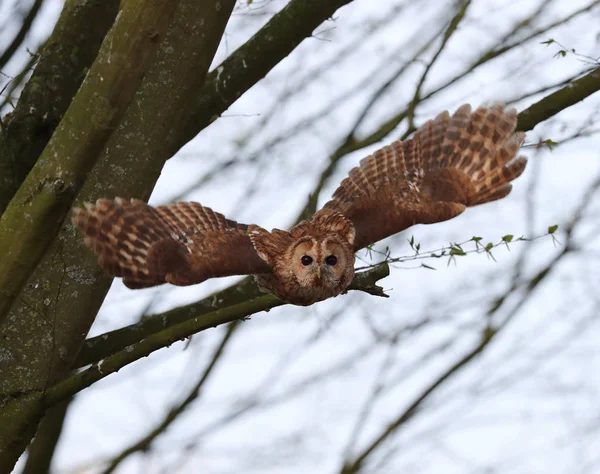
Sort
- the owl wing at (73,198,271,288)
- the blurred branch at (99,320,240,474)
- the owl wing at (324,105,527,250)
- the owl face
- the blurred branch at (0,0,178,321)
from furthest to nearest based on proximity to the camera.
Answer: the blurred branch at (99,320,240,474)
the owl wing at (324,105,527,250)
the owl face
the owl wing at (73,198,271,288)
the blurred branch at (0,0,178,321)

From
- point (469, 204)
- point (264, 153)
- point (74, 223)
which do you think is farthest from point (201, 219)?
point (264, 153)

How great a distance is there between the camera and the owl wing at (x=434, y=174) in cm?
499

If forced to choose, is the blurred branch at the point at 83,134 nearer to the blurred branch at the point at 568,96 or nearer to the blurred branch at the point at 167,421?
the blurred branch at the point at 568,96

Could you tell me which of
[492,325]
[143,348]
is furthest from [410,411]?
[143,348]

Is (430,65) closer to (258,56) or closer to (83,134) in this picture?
(258,56)

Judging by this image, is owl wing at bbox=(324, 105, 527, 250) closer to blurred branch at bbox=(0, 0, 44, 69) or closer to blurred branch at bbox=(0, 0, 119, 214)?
blurred branch at bbox=(0, 0, 119, 214)

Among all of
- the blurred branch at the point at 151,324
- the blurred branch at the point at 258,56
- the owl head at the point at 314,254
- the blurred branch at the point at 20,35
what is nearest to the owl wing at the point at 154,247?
the owl head at the point at 314,254

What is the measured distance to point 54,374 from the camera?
421cm

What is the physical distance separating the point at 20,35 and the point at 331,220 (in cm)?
271

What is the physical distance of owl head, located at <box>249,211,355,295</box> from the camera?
15.4 ft

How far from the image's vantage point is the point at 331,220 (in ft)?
16.6

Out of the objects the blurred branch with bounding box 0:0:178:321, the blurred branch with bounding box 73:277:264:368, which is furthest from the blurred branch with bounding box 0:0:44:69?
the blurred branch with bounding box 0:0:178:321

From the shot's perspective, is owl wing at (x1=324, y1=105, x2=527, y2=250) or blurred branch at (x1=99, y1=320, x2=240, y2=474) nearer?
owl wing at (x1=324, y1=105, x2=527, y2=250)

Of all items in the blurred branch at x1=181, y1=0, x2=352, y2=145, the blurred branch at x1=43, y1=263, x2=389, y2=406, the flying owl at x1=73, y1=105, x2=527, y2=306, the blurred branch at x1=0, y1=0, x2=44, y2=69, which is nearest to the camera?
the blurred branch at x1=43, y1=263, x2=389, y2=406
